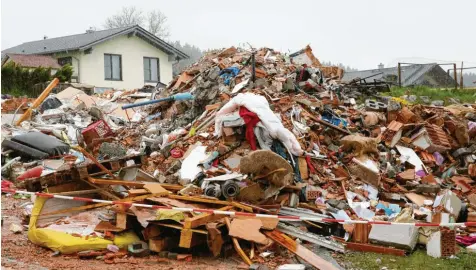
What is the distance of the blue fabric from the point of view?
48.6 ft

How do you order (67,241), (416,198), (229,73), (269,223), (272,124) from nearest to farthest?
1. (67,241)
2. (269,223)
3. (272,124)
4. (416,198)
5. (229,73)

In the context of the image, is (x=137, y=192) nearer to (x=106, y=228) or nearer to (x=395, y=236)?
(x=106, y=228)

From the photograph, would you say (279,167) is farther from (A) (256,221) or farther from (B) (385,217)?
(B) (385,217)

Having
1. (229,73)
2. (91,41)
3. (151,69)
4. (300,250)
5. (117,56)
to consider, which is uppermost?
(91,41)

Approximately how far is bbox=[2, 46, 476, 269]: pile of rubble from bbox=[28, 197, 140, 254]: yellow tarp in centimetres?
1

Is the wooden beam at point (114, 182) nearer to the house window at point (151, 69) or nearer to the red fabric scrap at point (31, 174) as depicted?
the red fabric scrap at point (31, 174)

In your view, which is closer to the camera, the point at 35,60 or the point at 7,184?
the point at 7,184

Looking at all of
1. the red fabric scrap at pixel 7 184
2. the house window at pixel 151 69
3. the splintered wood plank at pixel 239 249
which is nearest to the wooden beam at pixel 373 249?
the splintered wood plank at pixel 239 249

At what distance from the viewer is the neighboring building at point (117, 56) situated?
1220 inches

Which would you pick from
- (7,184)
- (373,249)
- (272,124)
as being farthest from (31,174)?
(373,249)

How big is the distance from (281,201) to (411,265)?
7.47ft

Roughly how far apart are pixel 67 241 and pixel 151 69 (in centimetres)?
2701

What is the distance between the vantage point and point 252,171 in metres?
8.32

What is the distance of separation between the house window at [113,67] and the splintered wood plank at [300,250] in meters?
25.9
